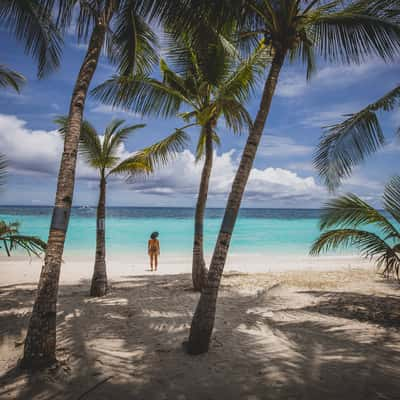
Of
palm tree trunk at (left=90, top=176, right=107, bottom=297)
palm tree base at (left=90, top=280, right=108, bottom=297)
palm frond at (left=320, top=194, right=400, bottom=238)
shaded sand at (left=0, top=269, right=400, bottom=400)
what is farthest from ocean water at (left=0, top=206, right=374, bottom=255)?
palm tree base at (left=90, top=280, right=108, bottom=297)

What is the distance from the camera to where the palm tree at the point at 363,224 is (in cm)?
486

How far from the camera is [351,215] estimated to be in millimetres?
5242

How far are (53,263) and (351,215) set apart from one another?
5003mm

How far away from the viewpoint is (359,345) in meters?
3.94

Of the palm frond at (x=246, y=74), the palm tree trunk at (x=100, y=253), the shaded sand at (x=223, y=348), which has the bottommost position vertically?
the shaded sand at (x=223, y=348)

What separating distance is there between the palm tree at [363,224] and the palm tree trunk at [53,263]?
4.54 metres

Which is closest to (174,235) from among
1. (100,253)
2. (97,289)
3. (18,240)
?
(97,289)

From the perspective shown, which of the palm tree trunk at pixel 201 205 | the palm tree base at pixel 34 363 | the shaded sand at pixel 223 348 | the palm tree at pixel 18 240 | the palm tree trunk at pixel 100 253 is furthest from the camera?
the palm tree trunk at pixel 201 205

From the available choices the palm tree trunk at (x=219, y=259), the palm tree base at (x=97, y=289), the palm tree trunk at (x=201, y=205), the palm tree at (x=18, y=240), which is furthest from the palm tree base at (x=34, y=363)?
the palm tree trunk at (x=201, y=205)

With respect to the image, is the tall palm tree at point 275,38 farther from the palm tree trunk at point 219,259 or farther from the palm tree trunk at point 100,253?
the palm tree trunk at point 100,253

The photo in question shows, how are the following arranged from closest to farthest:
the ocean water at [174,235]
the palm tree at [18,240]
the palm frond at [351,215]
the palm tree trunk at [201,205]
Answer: the palm frond at [351,215]
the palm tree at [18,240]
the palm tree trunk at [201,205]
the ocean water at [174,235]

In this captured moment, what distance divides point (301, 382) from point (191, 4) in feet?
16.1

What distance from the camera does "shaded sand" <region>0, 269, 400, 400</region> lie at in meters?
2.93

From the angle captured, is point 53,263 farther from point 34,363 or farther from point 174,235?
point 174,235
